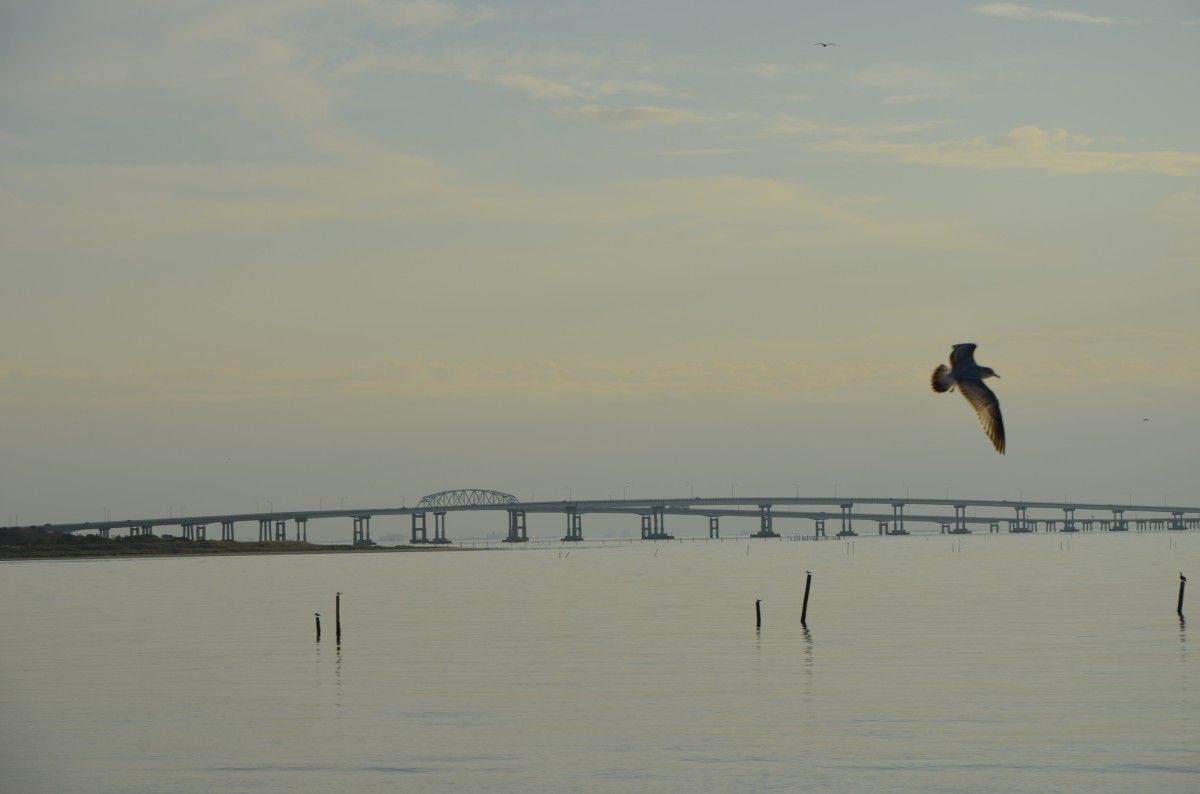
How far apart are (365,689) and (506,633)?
929 inches

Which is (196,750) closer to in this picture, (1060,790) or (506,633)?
(1060,790)

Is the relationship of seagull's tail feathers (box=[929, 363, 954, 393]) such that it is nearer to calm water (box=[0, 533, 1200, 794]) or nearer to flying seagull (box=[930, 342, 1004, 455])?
flying seagull (box=[930, 342, 1004, 455])

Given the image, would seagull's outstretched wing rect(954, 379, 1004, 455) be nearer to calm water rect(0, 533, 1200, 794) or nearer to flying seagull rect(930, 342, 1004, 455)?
flying seagull rect(930, 342, 1004, 455)

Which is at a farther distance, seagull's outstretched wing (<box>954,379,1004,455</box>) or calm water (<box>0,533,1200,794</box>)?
calm water (<box>0,533,1200,794</box>)

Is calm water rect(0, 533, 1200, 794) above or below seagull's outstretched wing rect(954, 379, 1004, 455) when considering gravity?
below

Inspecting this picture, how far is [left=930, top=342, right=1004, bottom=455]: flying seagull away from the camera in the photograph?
87.1 feet

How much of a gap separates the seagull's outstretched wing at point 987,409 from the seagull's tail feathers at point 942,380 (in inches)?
31.1

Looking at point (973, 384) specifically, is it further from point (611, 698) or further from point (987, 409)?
point (611, 698)

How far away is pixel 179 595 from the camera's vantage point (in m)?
120

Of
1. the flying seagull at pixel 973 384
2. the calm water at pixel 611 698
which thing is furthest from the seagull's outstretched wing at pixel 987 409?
the calm water at pixel 611 698

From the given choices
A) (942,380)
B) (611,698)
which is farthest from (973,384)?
(611,698)

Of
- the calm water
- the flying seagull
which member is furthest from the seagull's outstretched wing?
the calm water

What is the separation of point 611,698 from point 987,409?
80.9 feet

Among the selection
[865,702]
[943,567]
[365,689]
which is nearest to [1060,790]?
[865,702]
